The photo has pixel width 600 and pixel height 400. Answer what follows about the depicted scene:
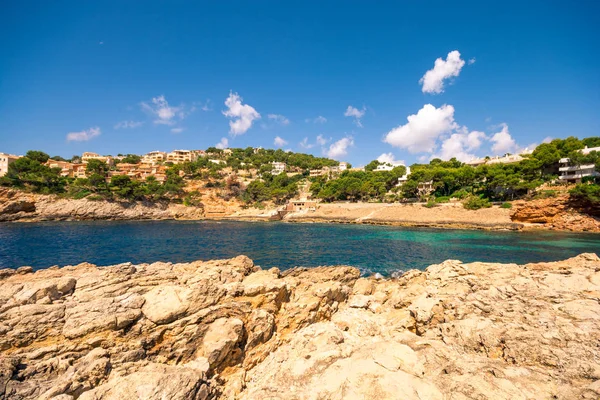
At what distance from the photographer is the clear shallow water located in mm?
21062

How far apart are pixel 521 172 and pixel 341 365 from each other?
58722mm

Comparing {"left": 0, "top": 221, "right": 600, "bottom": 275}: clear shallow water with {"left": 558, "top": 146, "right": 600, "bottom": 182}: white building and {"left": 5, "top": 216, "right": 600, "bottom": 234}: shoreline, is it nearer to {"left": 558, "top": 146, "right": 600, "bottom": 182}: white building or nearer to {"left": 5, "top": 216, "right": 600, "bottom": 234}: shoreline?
{"left": 5, "top": 216, "right": 600, "bottom": 234}: shoreline

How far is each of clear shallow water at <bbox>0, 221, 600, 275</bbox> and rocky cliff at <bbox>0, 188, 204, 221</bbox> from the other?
648 inches

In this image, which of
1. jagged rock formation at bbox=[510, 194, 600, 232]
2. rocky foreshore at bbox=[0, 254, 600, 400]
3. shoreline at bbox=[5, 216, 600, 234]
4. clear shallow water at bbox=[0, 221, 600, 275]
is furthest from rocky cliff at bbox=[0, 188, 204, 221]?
jagged rock formation at bbox=[510, 194, 600, 232]

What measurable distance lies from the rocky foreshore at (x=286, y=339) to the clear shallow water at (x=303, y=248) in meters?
9.38

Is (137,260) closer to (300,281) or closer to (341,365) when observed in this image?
(300,281)

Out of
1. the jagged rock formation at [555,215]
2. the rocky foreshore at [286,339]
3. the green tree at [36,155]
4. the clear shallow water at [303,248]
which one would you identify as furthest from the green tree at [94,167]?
the jagged rock formation at [555,215]

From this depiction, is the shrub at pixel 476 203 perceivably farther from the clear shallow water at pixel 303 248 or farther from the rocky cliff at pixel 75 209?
the rocky cliff at pixel 75 209

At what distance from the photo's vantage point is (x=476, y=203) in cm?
4606

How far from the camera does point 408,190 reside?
62.3m

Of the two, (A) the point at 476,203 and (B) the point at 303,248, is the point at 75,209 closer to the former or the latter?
(B) the point at 303,248

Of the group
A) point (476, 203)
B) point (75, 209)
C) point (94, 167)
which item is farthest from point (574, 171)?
point (94, 167)

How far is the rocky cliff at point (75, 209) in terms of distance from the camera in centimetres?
4638

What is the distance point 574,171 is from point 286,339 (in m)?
60.7
